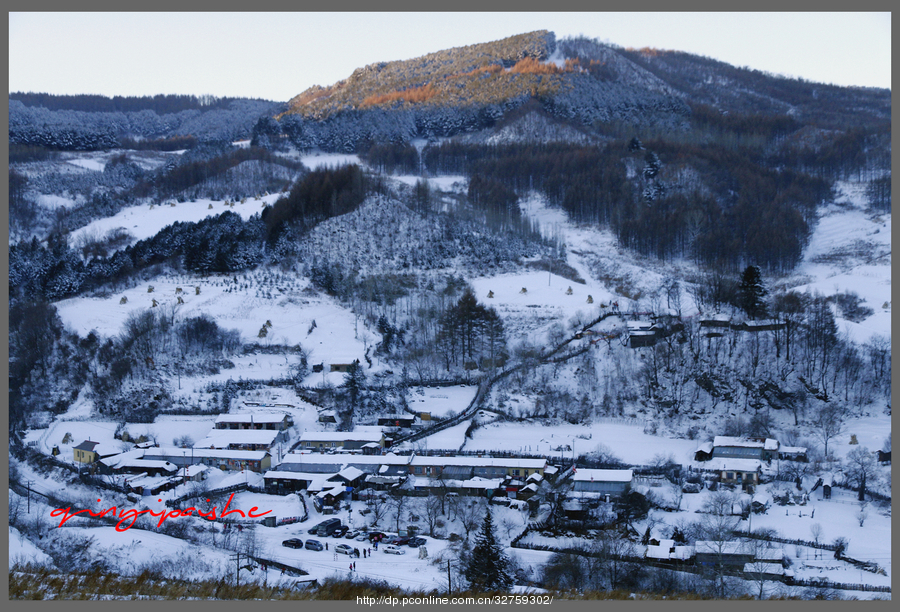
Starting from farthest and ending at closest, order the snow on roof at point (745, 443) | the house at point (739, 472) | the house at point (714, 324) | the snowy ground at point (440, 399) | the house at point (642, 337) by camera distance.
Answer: the house at point (642, 337) < the house at point (714, 324) < the snowy ground at point (440, 399) < the snow on roof at point (745, 443) < the house at point (739, 472)

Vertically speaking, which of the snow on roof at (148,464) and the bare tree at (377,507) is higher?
the snow on roof at (148,464)

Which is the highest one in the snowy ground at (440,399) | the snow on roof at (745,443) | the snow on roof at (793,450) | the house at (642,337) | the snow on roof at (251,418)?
the house at (642,337)

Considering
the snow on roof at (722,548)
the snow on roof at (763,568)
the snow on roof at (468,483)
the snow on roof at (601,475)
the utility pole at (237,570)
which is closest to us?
the utility pole at (237,570)

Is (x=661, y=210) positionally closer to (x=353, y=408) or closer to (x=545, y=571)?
(x=353, y=408)

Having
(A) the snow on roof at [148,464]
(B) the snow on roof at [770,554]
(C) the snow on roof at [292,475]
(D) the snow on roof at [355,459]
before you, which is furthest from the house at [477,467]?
(A) the snow on roof at [148,464]

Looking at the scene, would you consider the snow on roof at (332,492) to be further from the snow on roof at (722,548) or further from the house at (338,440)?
the snow on roof at (722,548)

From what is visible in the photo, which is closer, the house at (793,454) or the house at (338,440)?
the house at (793,454)

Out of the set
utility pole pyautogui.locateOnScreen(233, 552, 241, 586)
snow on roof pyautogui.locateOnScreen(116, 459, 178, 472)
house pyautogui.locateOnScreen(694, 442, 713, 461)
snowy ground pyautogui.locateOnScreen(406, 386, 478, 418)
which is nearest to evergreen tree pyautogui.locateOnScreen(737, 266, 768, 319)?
house pyautogui.locateOnScreen(694, 442, 713, 461)
